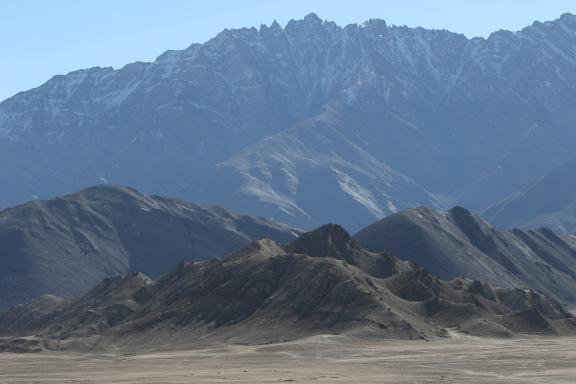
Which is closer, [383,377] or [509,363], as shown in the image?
[383,377]

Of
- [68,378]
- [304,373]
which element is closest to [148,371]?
[68,378]

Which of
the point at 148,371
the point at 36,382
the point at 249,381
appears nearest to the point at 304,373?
the point at 249,381

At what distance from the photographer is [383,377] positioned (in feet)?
595

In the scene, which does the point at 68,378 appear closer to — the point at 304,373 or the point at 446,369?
the point at 304,373

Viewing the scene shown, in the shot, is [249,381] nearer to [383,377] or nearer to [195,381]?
[195,381]

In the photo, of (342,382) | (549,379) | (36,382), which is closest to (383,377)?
(342,382)

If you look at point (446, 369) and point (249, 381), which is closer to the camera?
point (249, 381)

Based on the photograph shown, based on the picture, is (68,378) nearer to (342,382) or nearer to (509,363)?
(342,382)

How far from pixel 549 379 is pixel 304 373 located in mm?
34702

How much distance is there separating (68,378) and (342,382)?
4256cm

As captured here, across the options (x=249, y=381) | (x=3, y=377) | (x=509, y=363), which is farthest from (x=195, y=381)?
(x=509, y=363)

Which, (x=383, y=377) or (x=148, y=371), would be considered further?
(x=148, y=371)

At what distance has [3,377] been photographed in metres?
198

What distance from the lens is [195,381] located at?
178750 mm
